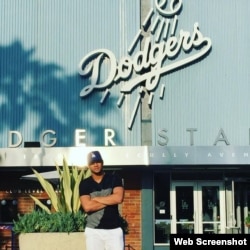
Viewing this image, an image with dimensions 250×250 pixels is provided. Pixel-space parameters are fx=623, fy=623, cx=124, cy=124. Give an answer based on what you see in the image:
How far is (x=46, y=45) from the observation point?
20.2m

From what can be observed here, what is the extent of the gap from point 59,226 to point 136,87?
11081mm

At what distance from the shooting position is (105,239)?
7.33 m

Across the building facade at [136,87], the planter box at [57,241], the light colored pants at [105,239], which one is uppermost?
the building facade at [136,87]

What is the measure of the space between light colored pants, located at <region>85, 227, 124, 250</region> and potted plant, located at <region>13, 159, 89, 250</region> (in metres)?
1.81

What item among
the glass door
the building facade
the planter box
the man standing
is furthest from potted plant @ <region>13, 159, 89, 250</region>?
the glass door

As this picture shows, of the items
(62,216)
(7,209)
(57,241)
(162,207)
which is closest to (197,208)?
(162,207)

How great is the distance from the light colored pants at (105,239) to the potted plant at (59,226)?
1.81 meters

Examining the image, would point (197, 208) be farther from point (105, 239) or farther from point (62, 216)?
point (105, 239)

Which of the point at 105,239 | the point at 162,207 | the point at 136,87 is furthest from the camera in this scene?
the point at 162,207

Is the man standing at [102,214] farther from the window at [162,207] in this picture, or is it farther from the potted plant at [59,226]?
the window at [162,207]

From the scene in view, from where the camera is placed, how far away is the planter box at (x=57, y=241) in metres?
9.12

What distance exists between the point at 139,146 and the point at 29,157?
337 cm

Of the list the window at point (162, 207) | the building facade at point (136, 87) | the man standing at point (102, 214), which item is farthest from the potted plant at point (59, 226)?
the window at point (162, 207)

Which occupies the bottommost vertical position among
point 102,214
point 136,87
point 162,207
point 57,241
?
point 57,241
